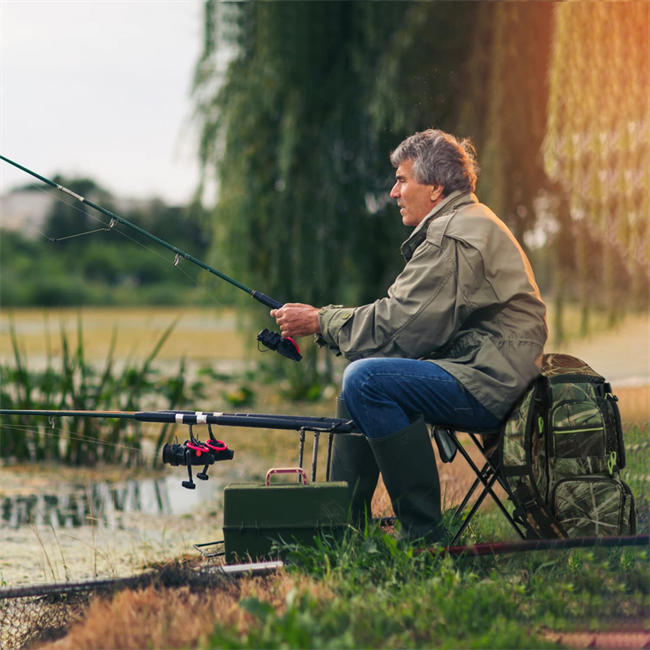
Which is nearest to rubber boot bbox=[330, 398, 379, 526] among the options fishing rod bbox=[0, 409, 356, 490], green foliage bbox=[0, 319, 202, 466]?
fishing rod bbox=[0, 409, 356, 490]

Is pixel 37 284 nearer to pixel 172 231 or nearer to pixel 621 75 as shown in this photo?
pixel 172 231

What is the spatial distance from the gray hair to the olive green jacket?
114 mm

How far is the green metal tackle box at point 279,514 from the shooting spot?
2.62 meters

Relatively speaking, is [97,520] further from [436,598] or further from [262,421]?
[436,598]

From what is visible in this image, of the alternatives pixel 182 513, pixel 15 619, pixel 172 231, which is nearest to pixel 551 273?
pixel 182 513

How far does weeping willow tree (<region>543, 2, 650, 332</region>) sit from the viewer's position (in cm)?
488

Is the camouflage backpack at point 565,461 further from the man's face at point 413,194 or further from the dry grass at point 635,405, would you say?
the dry grass at point 635,405

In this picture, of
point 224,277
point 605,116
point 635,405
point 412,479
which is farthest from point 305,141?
point 412,479

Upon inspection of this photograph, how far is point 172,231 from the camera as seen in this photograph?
39062 millimetres

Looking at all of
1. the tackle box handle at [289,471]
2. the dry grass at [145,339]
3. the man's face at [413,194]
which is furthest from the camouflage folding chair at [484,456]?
the dry grass at [145,339]

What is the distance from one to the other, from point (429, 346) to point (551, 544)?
65 cm

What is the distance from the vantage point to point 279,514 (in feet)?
8.63

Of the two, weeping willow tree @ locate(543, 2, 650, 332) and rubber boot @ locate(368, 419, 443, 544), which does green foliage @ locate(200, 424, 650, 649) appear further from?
weeping willow tree @ locate(543, 2, 650, 332)

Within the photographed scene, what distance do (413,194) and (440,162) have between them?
4.9 inches
